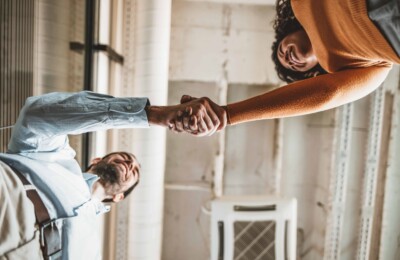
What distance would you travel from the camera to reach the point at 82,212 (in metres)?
1.15

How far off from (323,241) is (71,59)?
92.6 inches

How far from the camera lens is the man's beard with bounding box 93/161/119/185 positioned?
1560mm

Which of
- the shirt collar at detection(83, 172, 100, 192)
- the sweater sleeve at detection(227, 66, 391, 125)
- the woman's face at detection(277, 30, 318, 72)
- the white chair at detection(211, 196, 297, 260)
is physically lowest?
the white chair at detection(211, 196, 297, 260)

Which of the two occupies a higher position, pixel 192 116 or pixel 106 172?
pixel 192 116

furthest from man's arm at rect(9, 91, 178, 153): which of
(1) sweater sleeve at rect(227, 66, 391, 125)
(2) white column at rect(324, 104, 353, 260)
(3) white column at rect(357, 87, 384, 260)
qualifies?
(3) white column at rect(357, 87, 384, 260)

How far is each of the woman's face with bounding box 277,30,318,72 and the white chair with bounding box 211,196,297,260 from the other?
3.56 feet

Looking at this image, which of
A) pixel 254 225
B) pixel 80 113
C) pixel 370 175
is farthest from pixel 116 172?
pixel 370 175

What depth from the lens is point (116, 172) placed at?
1580mm

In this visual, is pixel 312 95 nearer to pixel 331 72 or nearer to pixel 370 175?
pixel 331 72

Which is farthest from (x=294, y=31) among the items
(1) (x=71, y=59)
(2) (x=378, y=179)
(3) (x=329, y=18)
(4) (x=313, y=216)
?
(4) (x=313, y=216)

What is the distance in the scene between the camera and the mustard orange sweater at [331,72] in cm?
77

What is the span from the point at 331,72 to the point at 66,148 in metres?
0.96

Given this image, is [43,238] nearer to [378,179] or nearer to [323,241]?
[323,241]

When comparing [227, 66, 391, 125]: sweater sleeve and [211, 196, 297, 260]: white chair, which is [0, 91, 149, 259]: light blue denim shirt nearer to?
[227, 66, 391, 125]: sweater sleeve
